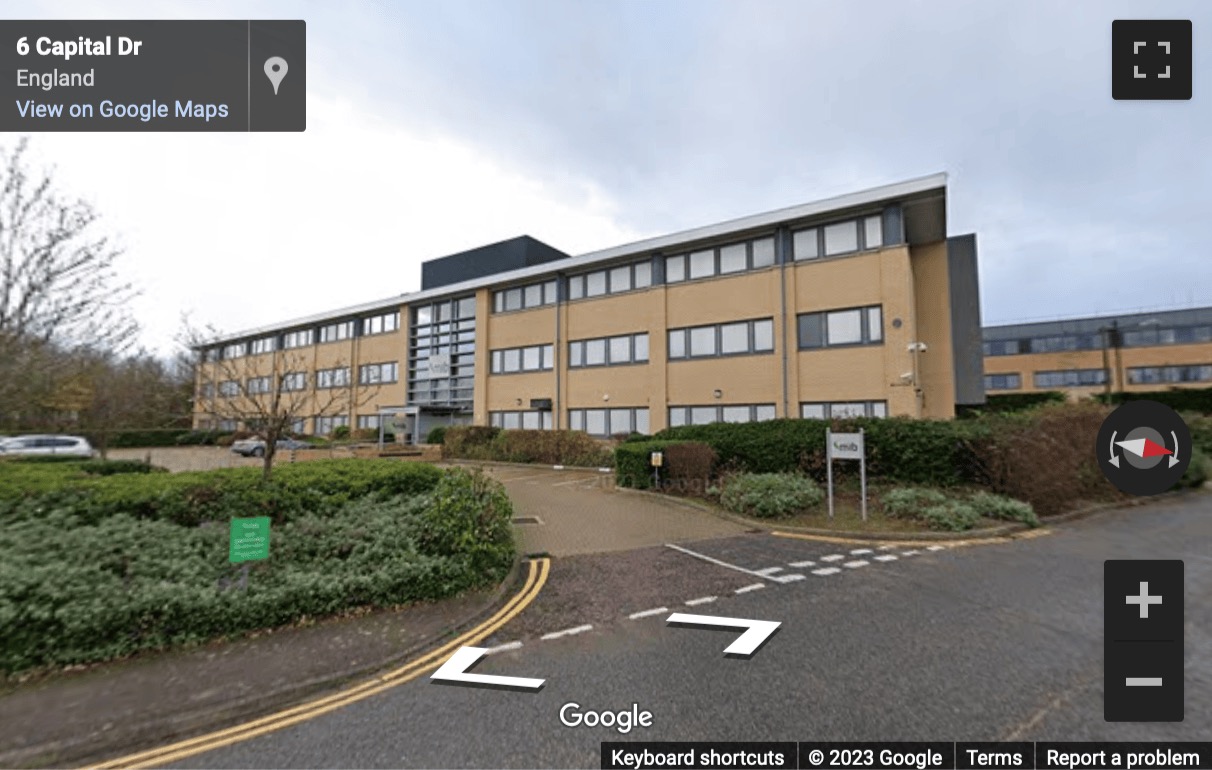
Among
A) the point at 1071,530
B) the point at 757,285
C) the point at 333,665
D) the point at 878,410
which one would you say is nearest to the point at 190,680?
the point at 333,665

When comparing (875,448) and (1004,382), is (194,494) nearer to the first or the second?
(875,448)

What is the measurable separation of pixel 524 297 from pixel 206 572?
85.9ft

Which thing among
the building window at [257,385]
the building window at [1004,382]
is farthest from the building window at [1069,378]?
the building window at [257,385]

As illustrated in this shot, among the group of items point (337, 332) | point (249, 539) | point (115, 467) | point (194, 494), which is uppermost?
point (337, 332)

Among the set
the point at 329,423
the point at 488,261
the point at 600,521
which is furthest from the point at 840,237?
the point at 329,423

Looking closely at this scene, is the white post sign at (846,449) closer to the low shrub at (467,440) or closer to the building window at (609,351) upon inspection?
the building window at (609,351)

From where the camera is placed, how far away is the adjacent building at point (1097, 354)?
47281 millimetres

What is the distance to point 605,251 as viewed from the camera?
26.4 m

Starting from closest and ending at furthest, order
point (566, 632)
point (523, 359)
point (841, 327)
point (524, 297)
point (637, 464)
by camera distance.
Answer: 1. point (566, 632)
2. point (637, 464)
3. point (841, 327)
4. point (523, 359)
5. point (524, 297)

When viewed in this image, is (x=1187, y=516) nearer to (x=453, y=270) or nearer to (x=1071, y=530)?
(x=1071, y=530)

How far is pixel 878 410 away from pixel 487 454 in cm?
1782

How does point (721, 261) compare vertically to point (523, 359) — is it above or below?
above

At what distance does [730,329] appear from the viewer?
2300 centimetres

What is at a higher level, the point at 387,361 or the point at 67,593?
the point at 387,361
